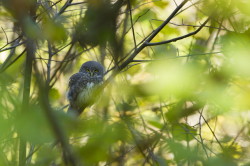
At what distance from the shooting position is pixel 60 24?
1.10 meters

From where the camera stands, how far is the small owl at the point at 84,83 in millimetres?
4953

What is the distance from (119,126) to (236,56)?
55 cm

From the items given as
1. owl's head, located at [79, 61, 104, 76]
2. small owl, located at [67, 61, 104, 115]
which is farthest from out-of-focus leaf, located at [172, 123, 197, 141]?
owl's head, located at [79, 61, 104, 76]

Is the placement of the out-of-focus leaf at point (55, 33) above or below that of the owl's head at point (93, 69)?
above

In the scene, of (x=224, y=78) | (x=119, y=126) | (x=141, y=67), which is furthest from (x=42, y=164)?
(x=141, y=67)

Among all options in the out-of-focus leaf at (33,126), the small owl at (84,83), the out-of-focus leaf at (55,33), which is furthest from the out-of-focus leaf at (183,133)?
the small owl at (84,83)

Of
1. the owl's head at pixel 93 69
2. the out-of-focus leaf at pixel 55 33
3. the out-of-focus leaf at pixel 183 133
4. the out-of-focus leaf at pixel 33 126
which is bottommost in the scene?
the out-of-focus leaf at pixel 183 133

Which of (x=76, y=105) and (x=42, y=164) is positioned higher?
(x=42, y=164)

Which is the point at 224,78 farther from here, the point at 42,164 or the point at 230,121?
the point at 230,121

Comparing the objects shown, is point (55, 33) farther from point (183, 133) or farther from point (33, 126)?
point (183, 133)

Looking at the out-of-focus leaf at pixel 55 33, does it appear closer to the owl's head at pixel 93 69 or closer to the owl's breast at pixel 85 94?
the owl's breast at pixel 85 94

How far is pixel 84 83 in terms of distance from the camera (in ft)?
16.9

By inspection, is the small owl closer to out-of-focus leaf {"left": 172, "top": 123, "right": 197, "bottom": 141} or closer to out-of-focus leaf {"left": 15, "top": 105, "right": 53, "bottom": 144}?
out-of-focus leaf {"left": 172, "top": 123, "right": 197, "bottom": 141}

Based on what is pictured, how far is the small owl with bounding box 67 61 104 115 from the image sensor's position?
4953mm
